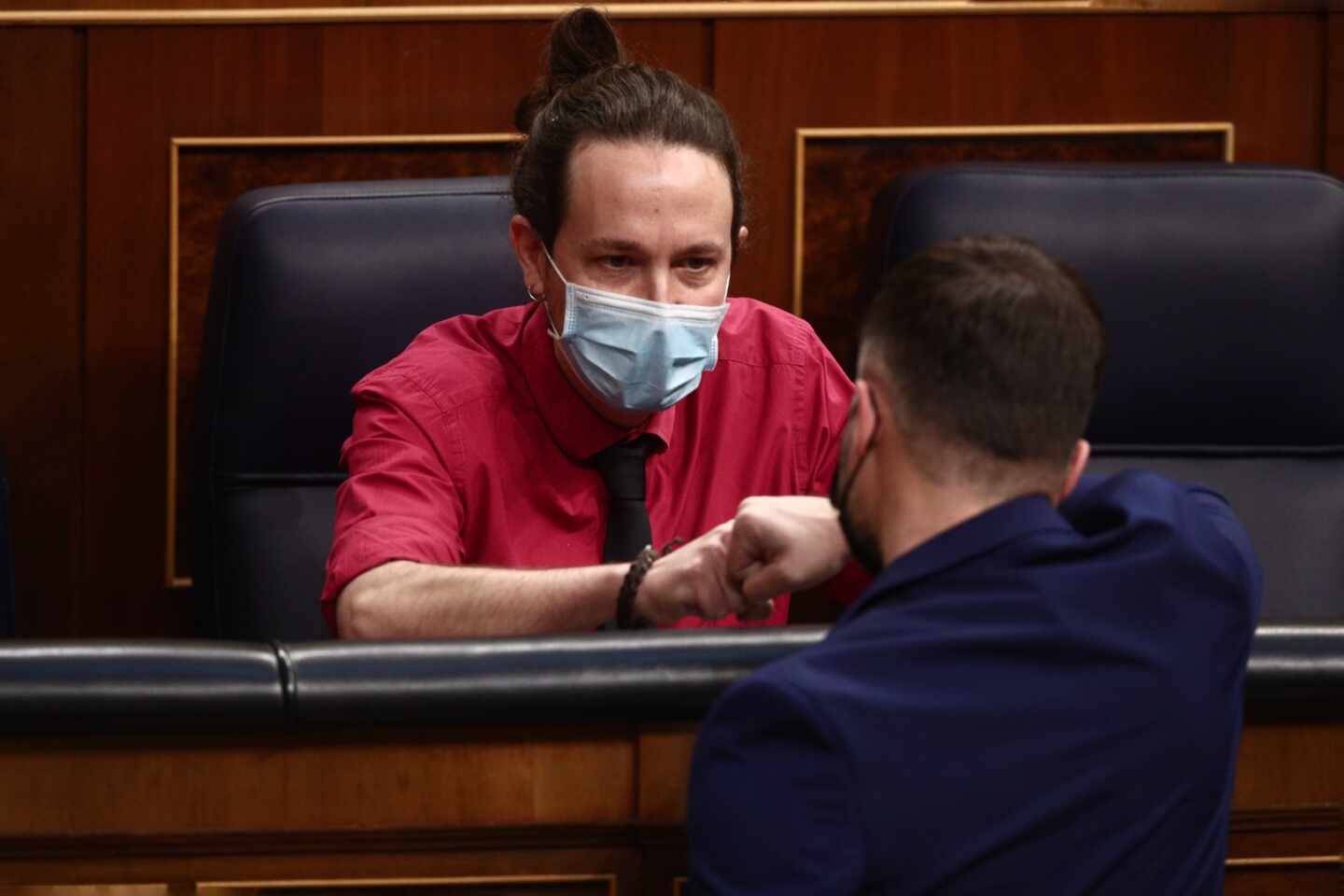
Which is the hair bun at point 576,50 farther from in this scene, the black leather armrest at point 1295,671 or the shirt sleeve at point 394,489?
the black leather armrest at point 1295,671

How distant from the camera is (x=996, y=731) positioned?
76 centimetres

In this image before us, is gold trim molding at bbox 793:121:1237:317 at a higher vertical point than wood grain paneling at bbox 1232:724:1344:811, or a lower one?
higher

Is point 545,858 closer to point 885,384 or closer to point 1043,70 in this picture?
point 885,384

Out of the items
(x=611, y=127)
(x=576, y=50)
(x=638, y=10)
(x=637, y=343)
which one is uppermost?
(x=638, y=10)

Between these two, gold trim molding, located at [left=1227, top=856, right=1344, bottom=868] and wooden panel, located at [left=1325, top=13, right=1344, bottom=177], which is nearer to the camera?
gold trim molding, located at [left=1227, top=856, right=1344, bottom=868]

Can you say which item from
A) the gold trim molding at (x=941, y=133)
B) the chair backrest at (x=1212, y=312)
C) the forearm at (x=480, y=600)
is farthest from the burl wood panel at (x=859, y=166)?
the forearm at (x=480, y=600)

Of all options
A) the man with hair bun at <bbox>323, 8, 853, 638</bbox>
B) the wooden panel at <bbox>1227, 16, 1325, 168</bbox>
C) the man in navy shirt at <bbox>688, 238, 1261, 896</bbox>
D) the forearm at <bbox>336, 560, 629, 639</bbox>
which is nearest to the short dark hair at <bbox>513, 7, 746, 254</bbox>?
the man with hair bun at <bbox>323, 8, 853, 638</bbox>

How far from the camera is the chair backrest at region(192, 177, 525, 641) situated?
1780 millimetres

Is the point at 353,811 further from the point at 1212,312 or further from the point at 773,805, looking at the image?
the point at 1212,312

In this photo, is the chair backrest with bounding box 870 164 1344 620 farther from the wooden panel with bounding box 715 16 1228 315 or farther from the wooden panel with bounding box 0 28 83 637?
the wooden panel with bounding box 0 28 83 637

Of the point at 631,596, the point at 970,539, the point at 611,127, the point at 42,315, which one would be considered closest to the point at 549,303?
the point at 611,127

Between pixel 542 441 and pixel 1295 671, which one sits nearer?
pixel 1295 671

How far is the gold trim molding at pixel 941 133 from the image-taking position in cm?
216

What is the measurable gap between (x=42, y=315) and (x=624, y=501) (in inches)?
40.0
